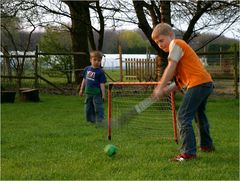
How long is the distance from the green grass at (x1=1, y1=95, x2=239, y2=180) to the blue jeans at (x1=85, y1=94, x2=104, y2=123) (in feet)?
1.06

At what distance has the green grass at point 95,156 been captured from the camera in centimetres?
498

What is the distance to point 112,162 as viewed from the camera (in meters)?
5.60

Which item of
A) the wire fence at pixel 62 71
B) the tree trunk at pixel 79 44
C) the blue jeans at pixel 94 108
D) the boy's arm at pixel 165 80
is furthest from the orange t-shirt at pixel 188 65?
the tree trunk at pixel 79 44

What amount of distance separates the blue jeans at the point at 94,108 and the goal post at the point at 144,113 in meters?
0.32

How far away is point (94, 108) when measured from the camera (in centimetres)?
994

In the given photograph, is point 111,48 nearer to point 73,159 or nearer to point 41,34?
point 41,34

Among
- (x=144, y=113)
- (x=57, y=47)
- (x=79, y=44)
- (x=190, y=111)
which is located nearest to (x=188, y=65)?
(x=190, y=111)

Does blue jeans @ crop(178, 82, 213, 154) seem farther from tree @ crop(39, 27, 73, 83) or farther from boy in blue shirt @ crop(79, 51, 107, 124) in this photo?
tree @ crop(39, 27, 73, 83)

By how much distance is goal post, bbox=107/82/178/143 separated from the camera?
25.0 ft

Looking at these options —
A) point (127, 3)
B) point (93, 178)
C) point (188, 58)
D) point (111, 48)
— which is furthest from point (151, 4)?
point (111, 48)

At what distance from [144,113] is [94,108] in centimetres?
109

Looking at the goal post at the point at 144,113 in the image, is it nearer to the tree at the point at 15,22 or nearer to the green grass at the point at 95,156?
the green grass at the point at 95,156

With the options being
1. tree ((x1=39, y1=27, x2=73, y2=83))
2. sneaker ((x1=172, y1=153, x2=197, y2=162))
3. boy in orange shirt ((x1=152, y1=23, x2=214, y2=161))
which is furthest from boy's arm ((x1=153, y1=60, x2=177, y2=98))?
tree ((x1=39, y1=27, x2=73, y2=83))

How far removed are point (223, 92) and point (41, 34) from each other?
44.0ft
